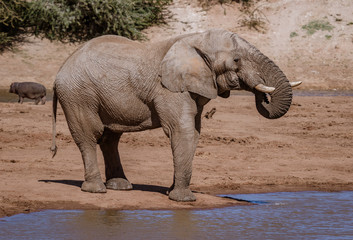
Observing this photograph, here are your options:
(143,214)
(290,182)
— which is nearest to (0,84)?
(290,182)

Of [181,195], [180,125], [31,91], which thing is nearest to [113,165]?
[181,195]

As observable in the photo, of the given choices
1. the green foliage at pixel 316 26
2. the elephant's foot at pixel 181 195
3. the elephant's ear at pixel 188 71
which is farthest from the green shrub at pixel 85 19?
the elephant's foot at pixel 181 195

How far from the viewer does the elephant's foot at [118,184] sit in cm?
976

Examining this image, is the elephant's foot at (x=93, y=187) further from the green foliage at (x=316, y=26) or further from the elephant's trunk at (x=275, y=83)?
the green foliage at (x=316, y=26)

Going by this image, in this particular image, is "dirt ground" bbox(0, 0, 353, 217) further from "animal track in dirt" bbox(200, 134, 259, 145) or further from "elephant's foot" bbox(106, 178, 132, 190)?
"elephant's foot" bbox(106, 178, 132, 190)

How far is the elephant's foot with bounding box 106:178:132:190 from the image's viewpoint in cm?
976

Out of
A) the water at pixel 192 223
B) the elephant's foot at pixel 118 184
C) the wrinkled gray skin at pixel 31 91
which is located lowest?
the water at pixel 192 223

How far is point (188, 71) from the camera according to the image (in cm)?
891

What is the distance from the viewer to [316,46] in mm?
25922

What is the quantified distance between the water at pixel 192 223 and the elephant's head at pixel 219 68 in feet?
3.86

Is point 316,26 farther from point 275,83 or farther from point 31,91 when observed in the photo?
point 275,83

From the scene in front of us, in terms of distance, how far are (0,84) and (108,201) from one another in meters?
14.2

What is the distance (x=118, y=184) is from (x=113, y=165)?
26cm

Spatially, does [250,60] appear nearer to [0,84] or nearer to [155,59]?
[155,59]
